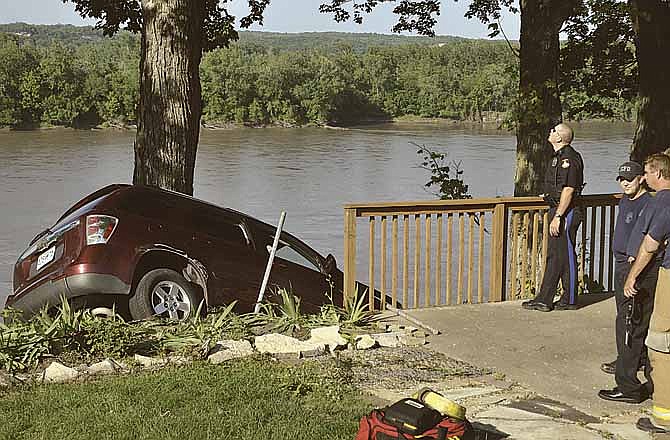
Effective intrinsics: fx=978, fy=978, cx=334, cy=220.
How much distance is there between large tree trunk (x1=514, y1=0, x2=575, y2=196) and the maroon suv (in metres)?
4.54

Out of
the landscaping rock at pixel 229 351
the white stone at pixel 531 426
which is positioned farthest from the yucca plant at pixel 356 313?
the white stone at pixel 531 426

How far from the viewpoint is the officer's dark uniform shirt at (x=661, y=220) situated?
17.1 feet

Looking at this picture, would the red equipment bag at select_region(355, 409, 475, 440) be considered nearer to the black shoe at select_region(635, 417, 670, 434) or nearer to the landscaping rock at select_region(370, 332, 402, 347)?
the black shoe at select_region(635, 417, 670, 434)

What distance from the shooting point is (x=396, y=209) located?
8.04m

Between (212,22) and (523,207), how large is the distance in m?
8.19

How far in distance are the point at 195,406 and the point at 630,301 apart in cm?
261

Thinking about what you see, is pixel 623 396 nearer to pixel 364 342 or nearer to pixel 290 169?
pixel 364 342

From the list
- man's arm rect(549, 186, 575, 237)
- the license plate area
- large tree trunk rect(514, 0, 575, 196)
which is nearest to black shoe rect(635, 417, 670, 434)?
man's arm rect(549, 186, 575, 237)

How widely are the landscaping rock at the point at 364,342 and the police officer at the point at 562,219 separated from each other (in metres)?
1.91

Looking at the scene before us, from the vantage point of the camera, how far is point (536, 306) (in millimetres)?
8250

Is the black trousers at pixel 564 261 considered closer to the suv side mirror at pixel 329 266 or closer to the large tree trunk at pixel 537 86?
the suv side mirror at pixel 329 266

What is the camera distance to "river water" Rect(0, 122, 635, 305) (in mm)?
31547

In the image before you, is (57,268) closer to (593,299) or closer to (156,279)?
(156,279)

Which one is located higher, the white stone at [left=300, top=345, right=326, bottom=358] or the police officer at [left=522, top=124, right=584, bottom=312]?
the police officer at [left=522, top=124, right=584, bottom=312]
